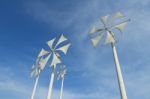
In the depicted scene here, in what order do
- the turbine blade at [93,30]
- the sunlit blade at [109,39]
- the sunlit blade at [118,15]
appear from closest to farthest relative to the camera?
the sunlit blade at [109,39], the sunlit blade at [118,15], the turbine blade at [93,30]

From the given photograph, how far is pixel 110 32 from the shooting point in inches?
830

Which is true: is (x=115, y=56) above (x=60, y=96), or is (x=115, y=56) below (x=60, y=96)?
below

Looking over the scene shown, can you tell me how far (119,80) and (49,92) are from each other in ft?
30.1

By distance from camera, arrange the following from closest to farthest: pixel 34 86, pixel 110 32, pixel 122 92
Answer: pixel 122 92 → pixel 110 32 → pixel 34 86

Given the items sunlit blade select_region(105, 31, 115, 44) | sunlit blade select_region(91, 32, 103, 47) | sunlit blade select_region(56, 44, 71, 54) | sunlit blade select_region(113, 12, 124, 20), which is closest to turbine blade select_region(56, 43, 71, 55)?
sunlit blade select_region(56, 44, 71, 54)

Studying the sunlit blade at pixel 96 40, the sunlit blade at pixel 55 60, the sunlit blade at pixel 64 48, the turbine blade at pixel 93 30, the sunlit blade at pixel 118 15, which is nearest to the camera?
the sunlit blade at pixel 118 15

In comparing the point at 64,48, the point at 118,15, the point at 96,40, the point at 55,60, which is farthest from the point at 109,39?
the point at 64,48

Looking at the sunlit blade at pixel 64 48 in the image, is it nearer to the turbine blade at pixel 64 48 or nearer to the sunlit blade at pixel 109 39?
the turbine blade at pixel 64 48

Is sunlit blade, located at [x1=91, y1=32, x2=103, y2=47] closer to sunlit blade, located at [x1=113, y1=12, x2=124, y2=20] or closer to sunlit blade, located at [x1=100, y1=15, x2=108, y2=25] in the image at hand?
sunlit blade, located at [x1=100, y1=15, x2=108, y2=25]

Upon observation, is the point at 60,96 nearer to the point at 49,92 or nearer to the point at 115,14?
the point at 49,92

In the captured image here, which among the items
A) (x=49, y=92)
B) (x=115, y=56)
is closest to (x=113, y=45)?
(x=115, y=56)

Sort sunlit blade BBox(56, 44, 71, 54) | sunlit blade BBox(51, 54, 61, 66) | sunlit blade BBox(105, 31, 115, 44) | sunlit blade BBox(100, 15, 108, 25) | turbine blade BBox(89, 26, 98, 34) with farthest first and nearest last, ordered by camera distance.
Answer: sunlit blade BBox(56, 44, 71, 54) < sunlit blade BBox(51, 54, 61, 66) < turbine blade BBox(89, 26, 98, 34) < sunlit blade BBox(100, 15, 108, 25) < sunlit blade BBox(105, 31, 115, 44)

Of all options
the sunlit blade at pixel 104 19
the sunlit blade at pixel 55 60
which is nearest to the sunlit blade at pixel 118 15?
the sunlit blade at pixel 104 19

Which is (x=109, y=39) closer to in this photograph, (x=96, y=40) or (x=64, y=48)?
(x=96, y=40)
